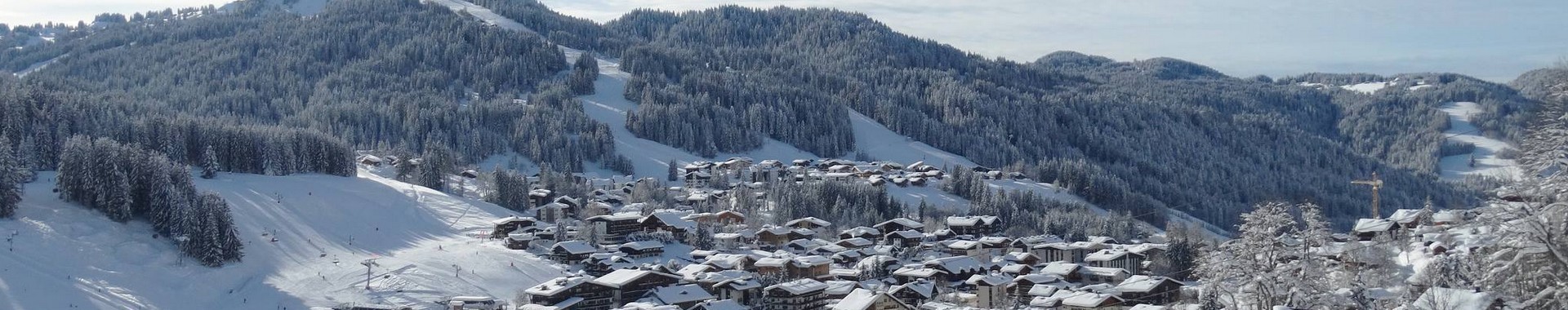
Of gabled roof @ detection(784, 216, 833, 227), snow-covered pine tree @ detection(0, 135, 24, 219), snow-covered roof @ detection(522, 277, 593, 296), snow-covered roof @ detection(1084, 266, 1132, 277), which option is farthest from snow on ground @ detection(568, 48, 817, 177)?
snow-covered roof @ detection(522, 277, 593, 296)

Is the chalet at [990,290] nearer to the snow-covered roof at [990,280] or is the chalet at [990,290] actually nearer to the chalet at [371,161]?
the snow-covered roof at [990,280]

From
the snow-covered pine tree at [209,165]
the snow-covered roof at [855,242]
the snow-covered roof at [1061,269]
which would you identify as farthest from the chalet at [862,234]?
the snow-covered pine tree at [209,165]

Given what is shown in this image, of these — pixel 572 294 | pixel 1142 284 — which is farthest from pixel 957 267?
pixel 572 294

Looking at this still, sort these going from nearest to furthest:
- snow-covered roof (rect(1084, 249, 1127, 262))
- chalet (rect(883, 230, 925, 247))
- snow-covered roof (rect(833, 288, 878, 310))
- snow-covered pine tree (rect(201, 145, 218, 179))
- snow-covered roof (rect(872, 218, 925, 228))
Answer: snow-covered roof (rect(833, 288, 878, 310)), snow-covered roof (rect(1084, 249, 1127, 262)), chalet (rect(883, 230, 925, 247)), snow-covered pine tree (rect(201, 145, 218, 179)), snow-covered roof (rect(872, 218, 925, 228))

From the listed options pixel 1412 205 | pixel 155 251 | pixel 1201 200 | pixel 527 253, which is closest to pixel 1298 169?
pixel 1412 205

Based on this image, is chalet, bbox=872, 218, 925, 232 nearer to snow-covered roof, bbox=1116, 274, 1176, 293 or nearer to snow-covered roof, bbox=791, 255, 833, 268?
snow-covered roof, bbox=791, 255, 833, 268

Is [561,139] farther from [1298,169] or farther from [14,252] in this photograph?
[1298,169]
